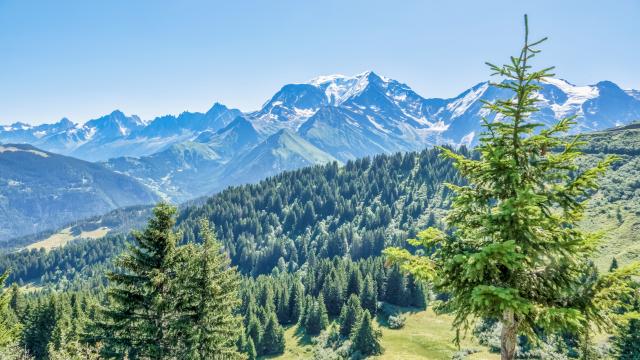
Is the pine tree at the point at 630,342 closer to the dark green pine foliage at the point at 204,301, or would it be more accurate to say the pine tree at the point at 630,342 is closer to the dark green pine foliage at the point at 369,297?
the dark green pine foliage at the point at 204,301

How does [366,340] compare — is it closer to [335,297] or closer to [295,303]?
[335,297]

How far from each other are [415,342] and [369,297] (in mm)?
21872

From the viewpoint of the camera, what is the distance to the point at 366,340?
252ft

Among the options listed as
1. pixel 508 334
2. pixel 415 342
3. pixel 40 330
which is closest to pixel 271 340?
pixel 415 342

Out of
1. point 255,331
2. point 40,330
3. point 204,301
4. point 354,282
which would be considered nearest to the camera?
point 204,301

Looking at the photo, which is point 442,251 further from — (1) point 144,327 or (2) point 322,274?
(2) point 322,274

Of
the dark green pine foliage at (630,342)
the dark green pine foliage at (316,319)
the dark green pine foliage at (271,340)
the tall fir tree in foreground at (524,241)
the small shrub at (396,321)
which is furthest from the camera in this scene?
the dark green pine foliage at (316,319)

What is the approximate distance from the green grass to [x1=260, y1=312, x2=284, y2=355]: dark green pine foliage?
213cm

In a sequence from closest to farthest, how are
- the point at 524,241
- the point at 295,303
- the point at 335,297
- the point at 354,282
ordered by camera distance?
the point at 524,241 < the point at 354,282 < the point at 335,297 < the point at 295,303

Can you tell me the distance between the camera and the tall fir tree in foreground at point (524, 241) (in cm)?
1202

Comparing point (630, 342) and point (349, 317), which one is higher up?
point (630, 342)

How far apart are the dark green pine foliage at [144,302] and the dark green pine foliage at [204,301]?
833 mm

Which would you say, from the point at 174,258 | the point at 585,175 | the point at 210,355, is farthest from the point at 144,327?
the point at 585,175

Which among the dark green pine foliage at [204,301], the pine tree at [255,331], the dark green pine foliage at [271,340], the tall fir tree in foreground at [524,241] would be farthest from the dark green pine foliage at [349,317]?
the tall fir tree in foreground at [524,241]
